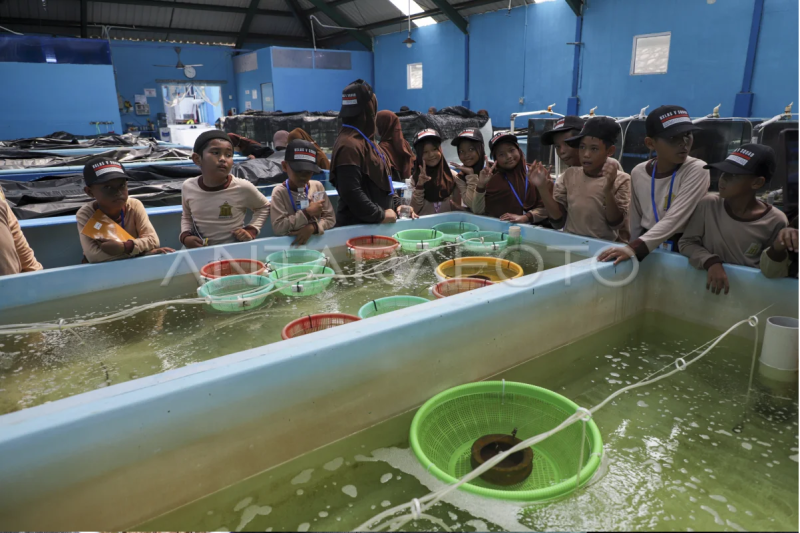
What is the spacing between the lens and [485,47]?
13.1m

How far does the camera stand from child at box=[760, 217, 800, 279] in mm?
2017

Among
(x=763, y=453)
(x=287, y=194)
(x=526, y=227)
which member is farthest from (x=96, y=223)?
(x=763, y=453)

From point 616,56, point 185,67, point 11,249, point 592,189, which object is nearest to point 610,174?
point 592,189

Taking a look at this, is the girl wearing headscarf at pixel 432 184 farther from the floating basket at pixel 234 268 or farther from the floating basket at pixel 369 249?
the floating basket at pixel 234 268

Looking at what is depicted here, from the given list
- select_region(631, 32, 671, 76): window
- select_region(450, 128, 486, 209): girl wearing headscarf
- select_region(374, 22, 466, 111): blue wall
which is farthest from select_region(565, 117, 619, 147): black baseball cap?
select_region(374, 22, 466, 111): blue wall

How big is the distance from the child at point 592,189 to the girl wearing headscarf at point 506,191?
282 millimetres

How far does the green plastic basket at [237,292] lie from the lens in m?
2.29

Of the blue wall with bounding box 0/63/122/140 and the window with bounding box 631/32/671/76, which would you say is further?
the blue wall with bounding box 0/63/122/140

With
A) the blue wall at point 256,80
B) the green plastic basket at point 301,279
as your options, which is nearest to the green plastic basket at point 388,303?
the green plastic basket at point 301,279

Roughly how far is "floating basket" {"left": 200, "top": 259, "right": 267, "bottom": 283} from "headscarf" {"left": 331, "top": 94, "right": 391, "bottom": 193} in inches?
33.3

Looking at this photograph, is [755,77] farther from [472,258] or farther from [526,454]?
[526,454]

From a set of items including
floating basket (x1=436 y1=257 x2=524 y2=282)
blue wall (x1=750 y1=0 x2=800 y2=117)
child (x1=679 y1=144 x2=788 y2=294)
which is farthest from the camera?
blue wall (x1=750 y1=0 x2=800 y2=117)

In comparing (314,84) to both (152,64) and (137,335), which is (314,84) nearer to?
(152,64)

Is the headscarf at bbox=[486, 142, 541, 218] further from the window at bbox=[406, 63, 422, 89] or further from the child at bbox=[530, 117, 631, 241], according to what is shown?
the window at bbox=[406, 63, 422, 89]
